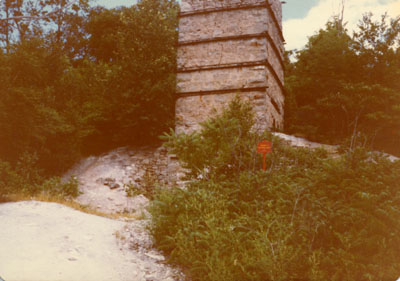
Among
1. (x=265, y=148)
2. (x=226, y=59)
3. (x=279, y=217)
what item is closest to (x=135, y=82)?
(x=226, y=59)

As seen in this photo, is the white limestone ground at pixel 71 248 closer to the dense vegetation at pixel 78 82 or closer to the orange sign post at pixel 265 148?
the dense vegetation at pixel 78 82

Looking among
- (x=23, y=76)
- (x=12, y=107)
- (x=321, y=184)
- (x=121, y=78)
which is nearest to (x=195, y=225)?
(x=321, y=184)

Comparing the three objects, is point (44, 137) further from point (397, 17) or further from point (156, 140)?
point (397, 17)

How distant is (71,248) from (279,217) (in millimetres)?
2414

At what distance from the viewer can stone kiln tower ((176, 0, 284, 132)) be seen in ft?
26.1

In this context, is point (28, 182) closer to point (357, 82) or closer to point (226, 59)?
point (226, 59)

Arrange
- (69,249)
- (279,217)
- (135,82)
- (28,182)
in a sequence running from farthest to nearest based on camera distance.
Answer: (135,82)
(28,182)
(69,249)
(279,217)

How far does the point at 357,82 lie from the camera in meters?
5.07

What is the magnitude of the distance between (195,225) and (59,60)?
4.83 metres

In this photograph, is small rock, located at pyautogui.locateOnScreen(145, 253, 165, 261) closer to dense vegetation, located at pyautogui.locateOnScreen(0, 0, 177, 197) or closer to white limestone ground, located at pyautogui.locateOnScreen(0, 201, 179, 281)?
white limestone ground, located at pyautogui.locateOnScreen(0, 201, 179, 281)

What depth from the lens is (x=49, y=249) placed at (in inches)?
157

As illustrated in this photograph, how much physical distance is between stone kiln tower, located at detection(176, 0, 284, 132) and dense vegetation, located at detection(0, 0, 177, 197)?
1.59 feet

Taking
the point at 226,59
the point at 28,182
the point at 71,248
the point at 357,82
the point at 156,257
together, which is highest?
the point at 226,59

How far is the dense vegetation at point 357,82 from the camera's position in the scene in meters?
4.62
